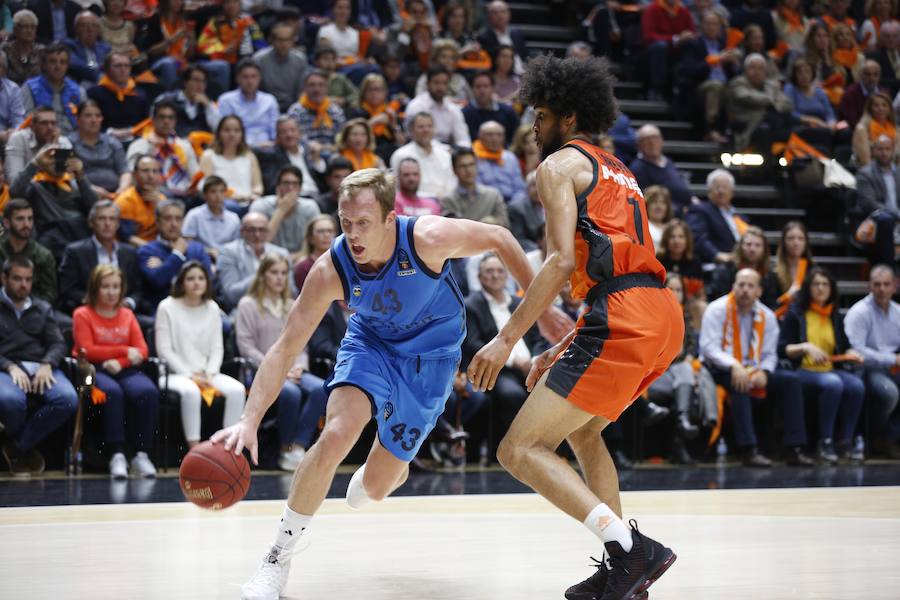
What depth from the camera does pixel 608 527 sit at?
366 centimetres

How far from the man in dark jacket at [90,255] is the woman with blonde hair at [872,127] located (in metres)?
6.65

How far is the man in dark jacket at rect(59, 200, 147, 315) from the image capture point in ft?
26.1

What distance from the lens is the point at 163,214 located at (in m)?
8.26

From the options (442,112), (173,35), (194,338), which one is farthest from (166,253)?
(442,112)

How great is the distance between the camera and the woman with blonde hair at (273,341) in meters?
7.84

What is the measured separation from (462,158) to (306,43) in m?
2.71

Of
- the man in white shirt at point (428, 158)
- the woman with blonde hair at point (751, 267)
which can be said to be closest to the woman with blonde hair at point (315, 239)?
the man in white shirt at point (428, 158)

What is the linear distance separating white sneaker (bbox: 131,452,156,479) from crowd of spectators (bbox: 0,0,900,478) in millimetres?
24

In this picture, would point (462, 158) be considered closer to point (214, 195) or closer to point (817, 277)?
point (214, 195)

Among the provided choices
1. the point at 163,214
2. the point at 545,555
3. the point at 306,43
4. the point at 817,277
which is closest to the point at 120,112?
the point at 163,214

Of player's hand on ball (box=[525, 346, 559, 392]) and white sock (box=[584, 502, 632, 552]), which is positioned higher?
player's hand on ball (box=[525, 346, 559, 392])

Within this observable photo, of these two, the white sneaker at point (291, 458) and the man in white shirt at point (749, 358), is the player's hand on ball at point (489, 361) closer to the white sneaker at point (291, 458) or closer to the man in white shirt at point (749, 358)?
the white sneaker at point (291, 458)

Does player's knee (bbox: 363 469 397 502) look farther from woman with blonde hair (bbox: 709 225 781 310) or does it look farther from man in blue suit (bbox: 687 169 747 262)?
man in blue suit (bbox: 687 169 747 262)

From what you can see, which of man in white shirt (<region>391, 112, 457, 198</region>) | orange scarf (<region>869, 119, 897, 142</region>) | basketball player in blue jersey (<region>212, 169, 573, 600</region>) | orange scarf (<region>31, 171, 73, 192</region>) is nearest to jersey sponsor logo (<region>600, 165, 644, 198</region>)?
basketball player in blue jersey (<region>212, 169, 573, 600</region>)
